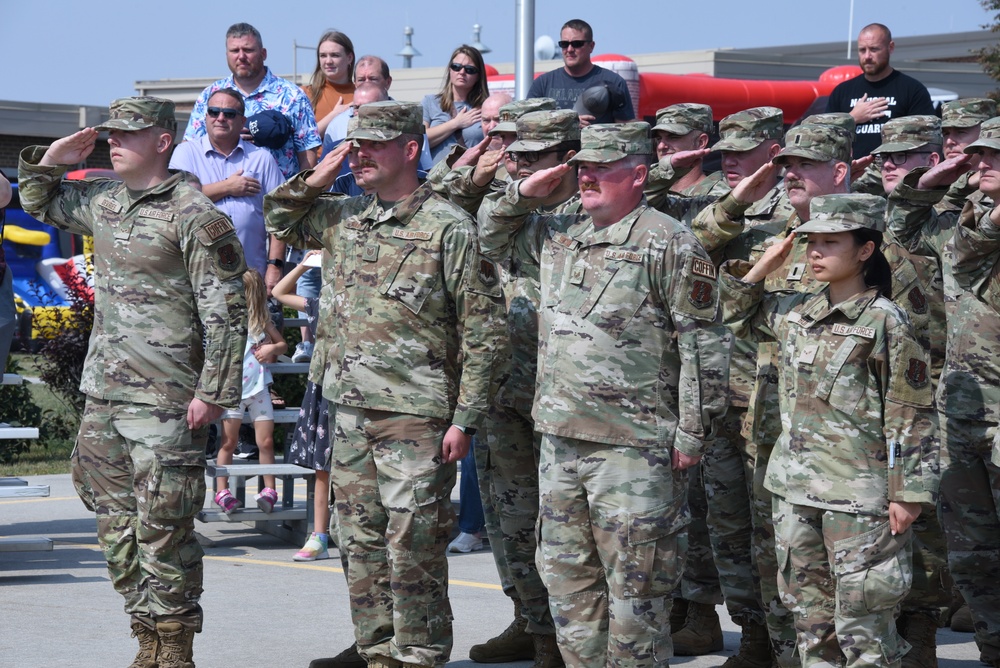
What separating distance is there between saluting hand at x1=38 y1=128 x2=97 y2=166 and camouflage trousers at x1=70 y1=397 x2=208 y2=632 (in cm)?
112

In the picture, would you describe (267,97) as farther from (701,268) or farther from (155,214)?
(701,268)

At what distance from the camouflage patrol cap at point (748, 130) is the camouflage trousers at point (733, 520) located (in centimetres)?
130

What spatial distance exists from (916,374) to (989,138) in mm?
1580

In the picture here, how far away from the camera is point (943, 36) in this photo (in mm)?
40312

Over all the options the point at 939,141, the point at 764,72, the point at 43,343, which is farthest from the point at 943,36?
the point at 939,141

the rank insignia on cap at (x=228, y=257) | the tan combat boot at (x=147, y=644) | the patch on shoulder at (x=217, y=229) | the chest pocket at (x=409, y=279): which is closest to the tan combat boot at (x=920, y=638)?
the chest pocket at (x=409, y=279)

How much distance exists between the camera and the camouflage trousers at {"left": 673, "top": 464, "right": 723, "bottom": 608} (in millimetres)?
7098

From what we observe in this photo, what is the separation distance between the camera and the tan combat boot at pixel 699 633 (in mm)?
7035

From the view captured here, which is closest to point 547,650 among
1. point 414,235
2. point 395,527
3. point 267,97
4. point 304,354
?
point 395,527

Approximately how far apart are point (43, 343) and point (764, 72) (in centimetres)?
1645

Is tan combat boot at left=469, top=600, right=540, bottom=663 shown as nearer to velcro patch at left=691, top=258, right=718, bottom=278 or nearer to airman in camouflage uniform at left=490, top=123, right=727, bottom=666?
airman in camouflage uniform at left=490, top=123, right=727, bottom=666

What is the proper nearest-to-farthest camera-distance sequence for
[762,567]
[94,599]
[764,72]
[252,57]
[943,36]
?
1. [762,567]
2. [94,599]
3. [252,57]
4. [764,72]
5. [943,36]

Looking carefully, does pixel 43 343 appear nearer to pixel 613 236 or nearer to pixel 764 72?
pixel 613 236

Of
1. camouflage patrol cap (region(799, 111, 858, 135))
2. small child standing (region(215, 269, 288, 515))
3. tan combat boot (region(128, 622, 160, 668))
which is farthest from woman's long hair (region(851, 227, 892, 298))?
small child standing (region(215, 269, 288, 515))
